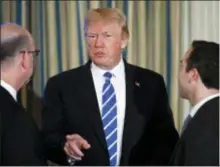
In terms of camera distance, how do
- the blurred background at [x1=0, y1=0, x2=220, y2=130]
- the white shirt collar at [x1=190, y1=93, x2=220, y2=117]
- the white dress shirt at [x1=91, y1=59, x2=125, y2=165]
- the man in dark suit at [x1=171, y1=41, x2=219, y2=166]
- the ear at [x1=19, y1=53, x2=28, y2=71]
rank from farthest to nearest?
1. the blurred background at [x1=0, y1=0, x2=220, y2=130]
2. the white dress shirt at [x1=91, y1=59, x2=125, y2=165]
3. the ear at [x1=19, y1=53, x2=28, y2=71]
4. the white shirt collar at [x1=190, y1=93, x2=220, y2=117]
5. the man in dark suit at [x1=171, y1=41, x2=219, y2=166]

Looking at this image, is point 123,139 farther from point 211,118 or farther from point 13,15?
point 13,15

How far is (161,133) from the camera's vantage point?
7.24 ft

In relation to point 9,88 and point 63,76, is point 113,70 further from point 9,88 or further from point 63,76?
point 9,88

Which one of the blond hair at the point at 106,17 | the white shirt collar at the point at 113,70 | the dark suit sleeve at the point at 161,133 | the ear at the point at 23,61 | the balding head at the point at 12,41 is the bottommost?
the dark suit sleeve at the point at 161,133

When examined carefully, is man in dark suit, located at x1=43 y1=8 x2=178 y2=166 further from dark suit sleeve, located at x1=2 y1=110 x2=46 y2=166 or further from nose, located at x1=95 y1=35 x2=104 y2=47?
dark suit sleeve, located at x1=2 y1=110 x2=46 y2=166

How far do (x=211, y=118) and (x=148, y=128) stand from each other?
2.39 ft

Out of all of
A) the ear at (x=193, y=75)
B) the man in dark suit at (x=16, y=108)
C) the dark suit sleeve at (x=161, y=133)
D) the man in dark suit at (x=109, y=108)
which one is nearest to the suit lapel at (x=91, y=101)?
the man in dark suit at (x=109, y=108)

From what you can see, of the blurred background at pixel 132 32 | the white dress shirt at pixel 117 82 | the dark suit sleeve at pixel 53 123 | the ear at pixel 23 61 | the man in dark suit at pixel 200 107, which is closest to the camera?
the man in dark suit at pixel 200 107

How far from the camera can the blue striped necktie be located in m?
2.17

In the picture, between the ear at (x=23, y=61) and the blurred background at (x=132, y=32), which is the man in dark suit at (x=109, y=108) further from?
the blurred background at (x=132, y=32)

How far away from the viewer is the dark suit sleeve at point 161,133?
7.14 ft

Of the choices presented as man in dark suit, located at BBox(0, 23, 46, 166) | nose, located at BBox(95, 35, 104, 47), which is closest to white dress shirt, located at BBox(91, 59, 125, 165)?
nose, located at BBox(95, 35, 104, 47)

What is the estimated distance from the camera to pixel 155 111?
7.29ft

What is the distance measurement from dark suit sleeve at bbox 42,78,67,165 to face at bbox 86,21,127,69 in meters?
0.22
